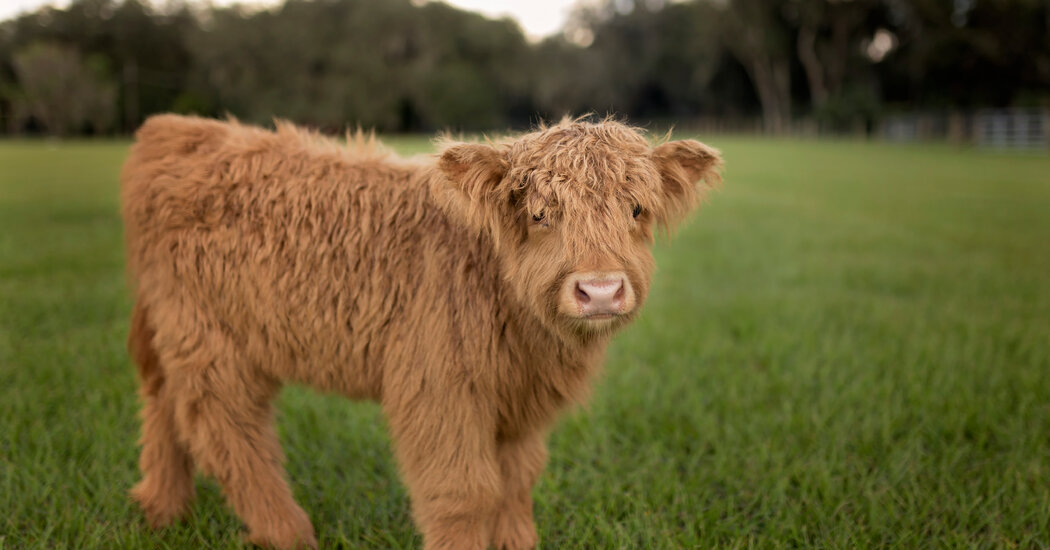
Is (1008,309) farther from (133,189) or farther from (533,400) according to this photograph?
(133,189)

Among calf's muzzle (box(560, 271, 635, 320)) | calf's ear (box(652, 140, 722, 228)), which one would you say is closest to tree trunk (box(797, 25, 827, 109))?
calf's ear (box(652, 140, 722, 228))

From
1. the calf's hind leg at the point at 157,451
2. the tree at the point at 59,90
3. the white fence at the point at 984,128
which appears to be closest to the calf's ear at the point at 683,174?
the calf's hind leg at the point at 157,451

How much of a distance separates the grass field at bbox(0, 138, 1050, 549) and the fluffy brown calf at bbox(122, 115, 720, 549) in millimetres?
351

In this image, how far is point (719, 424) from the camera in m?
4.15

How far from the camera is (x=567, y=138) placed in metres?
2.53

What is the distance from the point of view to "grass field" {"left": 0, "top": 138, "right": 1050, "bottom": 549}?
300cm

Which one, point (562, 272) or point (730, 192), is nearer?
point (562, 272)

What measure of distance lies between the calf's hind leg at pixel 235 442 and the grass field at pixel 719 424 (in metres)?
0.15

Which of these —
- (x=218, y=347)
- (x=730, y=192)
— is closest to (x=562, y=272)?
(x=218, y=347)

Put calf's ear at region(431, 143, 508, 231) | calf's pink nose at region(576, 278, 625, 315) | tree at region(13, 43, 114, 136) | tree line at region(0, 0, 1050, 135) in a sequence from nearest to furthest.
Result: calf's pink nose at region(576, 278, 625, 315) → calf's ear at region(431, 143, 508, 231) → tree at region(13, 43, 114, 136) → tree line at region(0, 0, 1050, 135)

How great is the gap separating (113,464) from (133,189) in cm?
140

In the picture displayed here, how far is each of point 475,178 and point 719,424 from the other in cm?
251

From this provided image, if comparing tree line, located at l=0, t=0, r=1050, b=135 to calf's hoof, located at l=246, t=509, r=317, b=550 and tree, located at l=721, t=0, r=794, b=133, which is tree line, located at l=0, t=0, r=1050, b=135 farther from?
Result: calf's hoof, located at l=246, t=509, r=317, b=550

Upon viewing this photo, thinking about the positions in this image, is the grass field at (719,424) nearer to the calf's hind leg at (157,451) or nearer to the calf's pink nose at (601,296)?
the calf's hind leg at (157,451)
